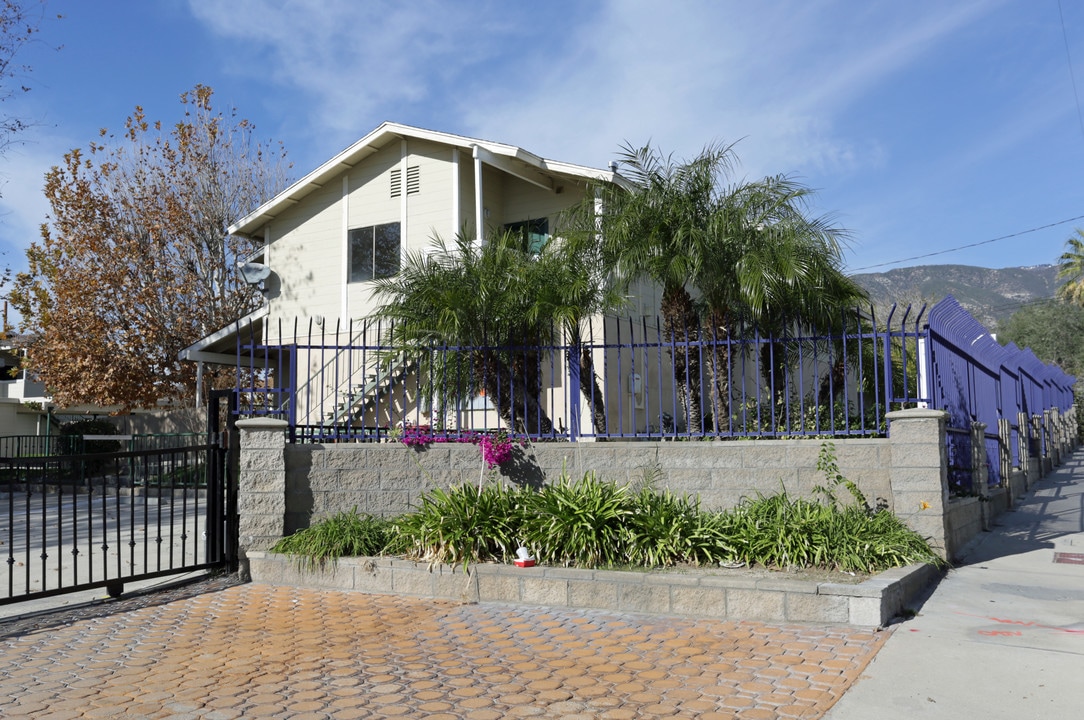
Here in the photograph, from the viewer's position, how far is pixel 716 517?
753cm

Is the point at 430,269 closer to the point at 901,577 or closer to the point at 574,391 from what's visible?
the point at 574,391

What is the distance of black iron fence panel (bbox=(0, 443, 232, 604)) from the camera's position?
23.5 feet

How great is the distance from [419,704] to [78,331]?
2075 cm

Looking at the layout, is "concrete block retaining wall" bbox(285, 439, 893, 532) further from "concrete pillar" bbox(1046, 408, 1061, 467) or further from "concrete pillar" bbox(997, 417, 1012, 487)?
"concrete pillar" bbox(1046, 408, 1061, 467)

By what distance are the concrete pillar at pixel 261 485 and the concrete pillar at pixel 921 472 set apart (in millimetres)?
5991

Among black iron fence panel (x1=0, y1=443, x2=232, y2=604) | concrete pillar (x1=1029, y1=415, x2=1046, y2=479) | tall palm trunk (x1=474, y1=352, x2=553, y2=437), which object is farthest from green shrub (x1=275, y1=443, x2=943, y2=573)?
concrete pillar (x1=1029, y1=415, x2=1046, y2=479)

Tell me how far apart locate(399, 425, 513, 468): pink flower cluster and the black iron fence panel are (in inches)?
78.0

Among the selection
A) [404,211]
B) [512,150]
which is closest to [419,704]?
[512,150]

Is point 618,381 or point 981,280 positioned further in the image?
point 981,280

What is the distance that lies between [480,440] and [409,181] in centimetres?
951

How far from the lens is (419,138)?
1647 cm

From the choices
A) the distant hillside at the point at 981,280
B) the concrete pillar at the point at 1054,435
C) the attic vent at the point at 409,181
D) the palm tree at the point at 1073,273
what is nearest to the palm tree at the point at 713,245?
the attic vent at the point at 409,181

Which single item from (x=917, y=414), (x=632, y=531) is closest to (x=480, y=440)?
(x=632, y=531)

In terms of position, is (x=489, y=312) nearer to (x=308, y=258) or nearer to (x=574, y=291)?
(x=574, y=291)
